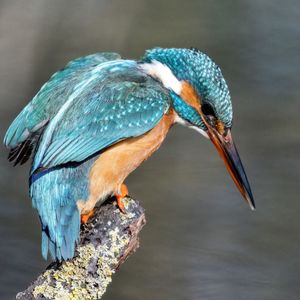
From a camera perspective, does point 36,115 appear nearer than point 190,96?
Yes

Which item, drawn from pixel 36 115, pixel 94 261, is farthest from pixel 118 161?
pixel 94 261

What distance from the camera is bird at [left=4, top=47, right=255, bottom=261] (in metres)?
4.21

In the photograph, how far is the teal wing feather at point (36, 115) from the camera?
173 inches

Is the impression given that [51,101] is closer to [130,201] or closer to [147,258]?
[130,201]

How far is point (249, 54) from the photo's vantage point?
26.2 ft

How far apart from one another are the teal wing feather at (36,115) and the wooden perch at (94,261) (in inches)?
15.5

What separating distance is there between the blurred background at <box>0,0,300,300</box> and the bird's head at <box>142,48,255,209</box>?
2.25m

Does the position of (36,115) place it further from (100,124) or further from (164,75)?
(164,75)

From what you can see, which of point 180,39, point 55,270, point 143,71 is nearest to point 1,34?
point 180,39

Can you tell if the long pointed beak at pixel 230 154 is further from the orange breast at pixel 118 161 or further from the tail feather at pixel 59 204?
the tail feather at pixel 59 204

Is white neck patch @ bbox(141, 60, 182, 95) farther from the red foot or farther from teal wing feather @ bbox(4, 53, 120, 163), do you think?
the red foot

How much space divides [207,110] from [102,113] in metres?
0.43

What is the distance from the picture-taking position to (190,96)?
15.0 ft

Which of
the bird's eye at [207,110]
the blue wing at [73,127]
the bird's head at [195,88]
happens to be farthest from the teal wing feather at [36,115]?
the bird's eye at [207,110]
